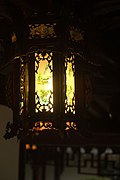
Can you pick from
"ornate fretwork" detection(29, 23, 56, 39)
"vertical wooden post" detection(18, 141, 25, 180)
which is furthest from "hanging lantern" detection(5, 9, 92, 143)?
"vertical wooden post" detection(18, 141, 25, 180)

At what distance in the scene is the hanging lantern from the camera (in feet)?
6.97

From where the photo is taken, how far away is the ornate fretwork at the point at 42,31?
216 cm

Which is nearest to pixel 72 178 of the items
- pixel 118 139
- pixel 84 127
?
pixel 118 139

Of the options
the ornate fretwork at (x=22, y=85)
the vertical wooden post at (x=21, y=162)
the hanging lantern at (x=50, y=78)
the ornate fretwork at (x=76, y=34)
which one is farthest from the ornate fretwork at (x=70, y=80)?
the vertical wooden post at (x=21, y=162)

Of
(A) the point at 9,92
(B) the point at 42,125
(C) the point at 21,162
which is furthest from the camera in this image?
(C) the point at 21,162

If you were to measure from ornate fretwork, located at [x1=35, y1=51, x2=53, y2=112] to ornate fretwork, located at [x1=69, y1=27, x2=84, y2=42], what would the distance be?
20cm

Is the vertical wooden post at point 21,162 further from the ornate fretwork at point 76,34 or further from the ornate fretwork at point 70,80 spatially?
the ornate fretwork at point 76,34

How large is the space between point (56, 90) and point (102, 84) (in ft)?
7.85

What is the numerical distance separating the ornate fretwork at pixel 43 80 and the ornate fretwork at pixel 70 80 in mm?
121

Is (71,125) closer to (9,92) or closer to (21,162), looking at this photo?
(9,92)

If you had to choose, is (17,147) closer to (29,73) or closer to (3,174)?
(3,174)

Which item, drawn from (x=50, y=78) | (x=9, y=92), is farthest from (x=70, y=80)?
(x=9, y=92)

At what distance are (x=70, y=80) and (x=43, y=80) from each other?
0.64ft

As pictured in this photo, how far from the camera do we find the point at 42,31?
2.18 m
